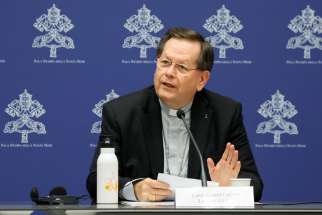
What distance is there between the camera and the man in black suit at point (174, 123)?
3.43m

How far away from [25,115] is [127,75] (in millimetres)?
789

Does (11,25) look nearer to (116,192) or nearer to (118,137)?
(118,137)

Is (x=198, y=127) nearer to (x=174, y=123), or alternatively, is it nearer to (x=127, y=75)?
(x=174, y=123)

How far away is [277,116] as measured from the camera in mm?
4672

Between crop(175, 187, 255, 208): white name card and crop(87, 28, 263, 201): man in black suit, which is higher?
crop(87, 28, 263, 201): man in black suit

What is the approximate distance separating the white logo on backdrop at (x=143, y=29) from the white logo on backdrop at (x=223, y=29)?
0.38 metres

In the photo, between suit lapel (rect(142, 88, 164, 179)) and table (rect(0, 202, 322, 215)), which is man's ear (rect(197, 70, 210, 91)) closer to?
suit lapel (rect(142, 88, 164, 179))

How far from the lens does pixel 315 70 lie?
471cm

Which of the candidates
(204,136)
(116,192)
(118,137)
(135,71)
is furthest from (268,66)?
(116,192)

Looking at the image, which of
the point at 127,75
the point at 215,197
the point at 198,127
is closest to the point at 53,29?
the point at 127,75

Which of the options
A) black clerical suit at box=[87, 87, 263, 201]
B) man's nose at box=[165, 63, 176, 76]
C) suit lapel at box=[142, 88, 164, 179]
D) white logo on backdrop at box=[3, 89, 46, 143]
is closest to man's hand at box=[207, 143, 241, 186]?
black clerical suit at box=[87, 87, 263, 201]

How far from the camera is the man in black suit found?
3.43 meters

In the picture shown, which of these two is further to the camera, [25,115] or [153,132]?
[25,115]

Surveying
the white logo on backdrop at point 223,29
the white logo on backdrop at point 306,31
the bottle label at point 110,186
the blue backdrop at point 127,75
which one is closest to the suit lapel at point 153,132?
the bottle label at point 110,186
